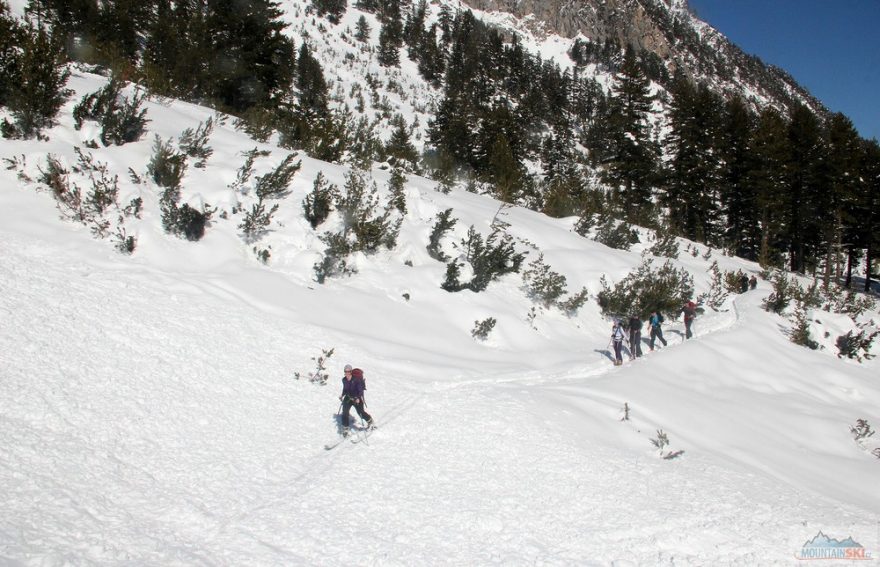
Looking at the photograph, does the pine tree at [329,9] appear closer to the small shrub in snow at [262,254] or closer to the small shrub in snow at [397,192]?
the small shrub in snow at [397,192]

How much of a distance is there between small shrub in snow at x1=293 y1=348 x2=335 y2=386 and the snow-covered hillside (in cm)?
17

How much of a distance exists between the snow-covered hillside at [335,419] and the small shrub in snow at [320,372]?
0.55ft

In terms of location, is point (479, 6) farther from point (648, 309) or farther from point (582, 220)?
point (648, 309)

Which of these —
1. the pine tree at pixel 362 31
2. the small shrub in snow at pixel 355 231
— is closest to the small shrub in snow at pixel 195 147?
the small shrub in snow at pixel 355 231

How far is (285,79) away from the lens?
25.7 metres

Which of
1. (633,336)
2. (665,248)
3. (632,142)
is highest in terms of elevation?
(632,142)

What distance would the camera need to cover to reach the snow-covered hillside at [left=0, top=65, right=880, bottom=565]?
16.1ft

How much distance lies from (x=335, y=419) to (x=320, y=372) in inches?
45.0

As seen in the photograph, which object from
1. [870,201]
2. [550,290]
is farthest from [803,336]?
[870,201]

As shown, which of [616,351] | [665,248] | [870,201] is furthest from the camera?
[870,201]

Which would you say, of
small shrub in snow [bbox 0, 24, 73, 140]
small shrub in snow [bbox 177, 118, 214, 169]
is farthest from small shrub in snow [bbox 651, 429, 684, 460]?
small shrub in snow [bbox 0, 24, 73, 140]

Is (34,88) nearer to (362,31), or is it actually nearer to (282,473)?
(282,473)

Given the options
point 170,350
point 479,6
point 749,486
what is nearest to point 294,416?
point 170,350

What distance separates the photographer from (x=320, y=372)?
27.4 ft
